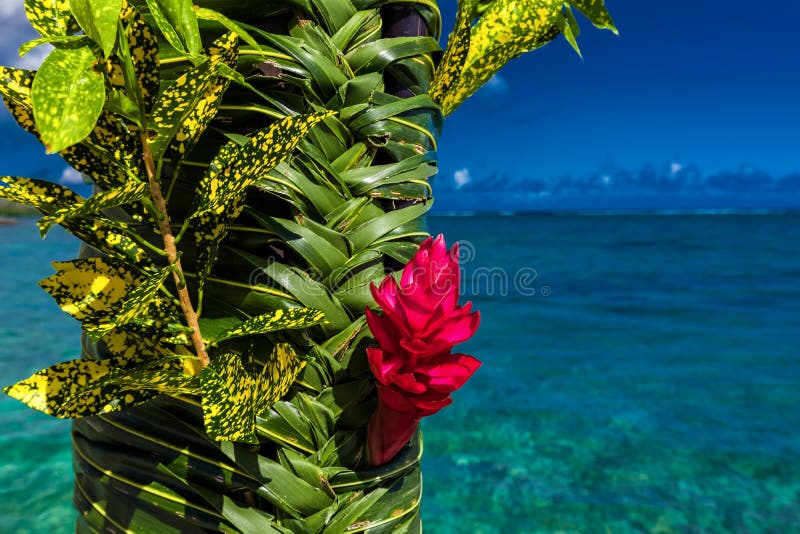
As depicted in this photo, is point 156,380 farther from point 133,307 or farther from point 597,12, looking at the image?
point 597,12

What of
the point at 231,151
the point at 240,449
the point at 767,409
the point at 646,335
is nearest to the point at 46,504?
the point at 240,449

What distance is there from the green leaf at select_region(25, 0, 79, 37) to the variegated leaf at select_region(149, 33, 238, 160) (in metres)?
0.06

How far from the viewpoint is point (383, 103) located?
43cm

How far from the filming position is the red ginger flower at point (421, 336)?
14.5 inches

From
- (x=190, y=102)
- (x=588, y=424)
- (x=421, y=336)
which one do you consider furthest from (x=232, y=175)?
(x=588, y=424)

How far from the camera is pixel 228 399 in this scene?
0.33m

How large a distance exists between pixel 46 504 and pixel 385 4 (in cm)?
172

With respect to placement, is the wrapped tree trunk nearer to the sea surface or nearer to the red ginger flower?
the red ginger flower

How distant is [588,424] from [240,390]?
95.3 inches

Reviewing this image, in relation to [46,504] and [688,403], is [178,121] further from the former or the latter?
[688,403]

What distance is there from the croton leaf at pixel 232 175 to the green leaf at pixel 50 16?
0.10 metres

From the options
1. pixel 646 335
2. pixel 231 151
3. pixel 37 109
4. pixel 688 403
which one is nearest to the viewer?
pixel 37 109

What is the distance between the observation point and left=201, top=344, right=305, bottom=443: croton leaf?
13.0 inches

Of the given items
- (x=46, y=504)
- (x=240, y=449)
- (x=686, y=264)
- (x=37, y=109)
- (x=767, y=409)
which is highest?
(x=37, y=109)
